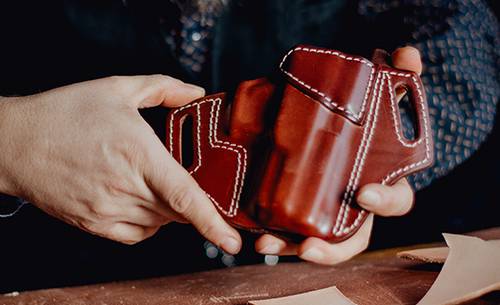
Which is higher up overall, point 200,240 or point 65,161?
point 65,161

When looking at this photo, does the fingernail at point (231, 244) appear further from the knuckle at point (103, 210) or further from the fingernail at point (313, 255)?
the knuckle at point (103, 210)

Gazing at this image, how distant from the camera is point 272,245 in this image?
3.06 feet

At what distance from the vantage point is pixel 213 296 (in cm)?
107

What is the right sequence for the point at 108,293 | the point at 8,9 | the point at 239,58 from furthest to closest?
the point at 239,58, the point at 8,9, the point at 108,293

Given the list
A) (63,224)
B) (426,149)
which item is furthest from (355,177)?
(63,224)

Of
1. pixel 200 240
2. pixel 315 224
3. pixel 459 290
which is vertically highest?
pixel 315 224

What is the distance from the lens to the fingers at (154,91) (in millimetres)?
1038

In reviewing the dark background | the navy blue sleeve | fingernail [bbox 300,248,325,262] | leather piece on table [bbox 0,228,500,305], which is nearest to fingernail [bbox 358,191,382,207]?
fingernail [bbox 300,248,325,262]

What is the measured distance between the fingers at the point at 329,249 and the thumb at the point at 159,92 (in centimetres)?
37

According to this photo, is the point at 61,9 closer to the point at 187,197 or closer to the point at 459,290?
the point at 187,197

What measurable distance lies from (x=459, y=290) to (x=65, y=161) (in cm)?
72

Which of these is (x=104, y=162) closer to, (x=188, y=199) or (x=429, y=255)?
(x=188, y=199)

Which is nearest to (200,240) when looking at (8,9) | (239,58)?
(239,58)

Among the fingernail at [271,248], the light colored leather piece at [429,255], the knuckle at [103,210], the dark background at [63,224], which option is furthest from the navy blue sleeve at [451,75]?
the knuckle at [103,210]
